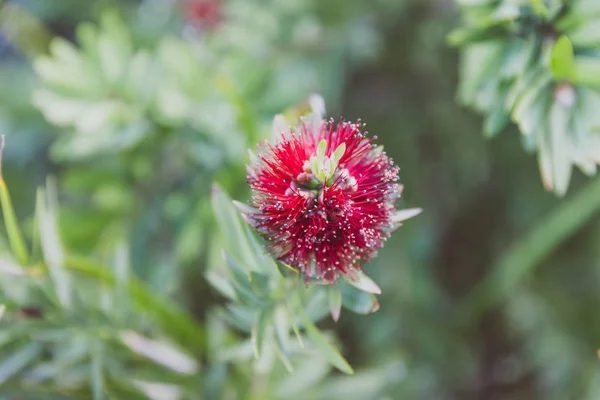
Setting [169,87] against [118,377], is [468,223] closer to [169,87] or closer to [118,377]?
[169,87]

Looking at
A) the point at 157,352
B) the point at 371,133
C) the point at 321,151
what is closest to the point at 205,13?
the point at 371,133

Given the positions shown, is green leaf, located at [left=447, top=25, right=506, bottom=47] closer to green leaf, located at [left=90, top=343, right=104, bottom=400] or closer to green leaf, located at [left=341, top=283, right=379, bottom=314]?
green leaf, located at [left=341, top=283, right=379, bottom=314]

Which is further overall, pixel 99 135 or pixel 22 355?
pixel 99 135

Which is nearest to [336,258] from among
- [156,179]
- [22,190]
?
[156,179]

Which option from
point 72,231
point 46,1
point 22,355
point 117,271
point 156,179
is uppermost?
point 46,1

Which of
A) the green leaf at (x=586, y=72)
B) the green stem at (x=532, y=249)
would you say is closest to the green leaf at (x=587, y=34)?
the green leaf at (x=586, y=72)

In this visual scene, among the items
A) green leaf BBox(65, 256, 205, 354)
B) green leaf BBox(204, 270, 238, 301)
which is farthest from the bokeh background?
green leaf BBox(204, 270, 238, 301)

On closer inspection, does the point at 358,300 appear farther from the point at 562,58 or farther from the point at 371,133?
the point at 371,133

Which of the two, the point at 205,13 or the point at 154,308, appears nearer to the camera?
the point at 154,308
